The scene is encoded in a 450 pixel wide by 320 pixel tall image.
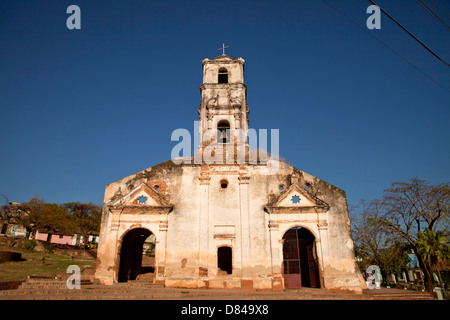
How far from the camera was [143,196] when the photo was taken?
1731 cm

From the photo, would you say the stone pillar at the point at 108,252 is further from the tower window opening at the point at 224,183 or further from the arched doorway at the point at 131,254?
the tower window opening at the point at 224,183

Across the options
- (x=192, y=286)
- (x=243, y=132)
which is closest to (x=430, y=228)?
(x=243, y=132)

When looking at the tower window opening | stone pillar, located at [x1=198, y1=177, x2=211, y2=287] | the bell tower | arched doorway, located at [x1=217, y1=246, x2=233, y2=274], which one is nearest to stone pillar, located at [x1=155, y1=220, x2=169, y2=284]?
stone pillar, located at [x1=198, y1=177, x2=211, y2=287]

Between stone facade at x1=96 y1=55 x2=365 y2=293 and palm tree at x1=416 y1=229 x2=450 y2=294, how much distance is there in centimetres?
743

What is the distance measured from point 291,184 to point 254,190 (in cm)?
218

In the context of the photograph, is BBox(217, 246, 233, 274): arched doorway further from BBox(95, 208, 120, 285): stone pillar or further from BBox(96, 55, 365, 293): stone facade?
BBox(95, 208, 120, 285): stone pillar

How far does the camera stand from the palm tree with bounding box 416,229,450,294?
64.3 feet

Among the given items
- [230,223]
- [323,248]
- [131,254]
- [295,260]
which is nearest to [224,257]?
[230,223]

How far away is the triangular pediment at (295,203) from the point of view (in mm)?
16875

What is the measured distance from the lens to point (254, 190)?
688 inches

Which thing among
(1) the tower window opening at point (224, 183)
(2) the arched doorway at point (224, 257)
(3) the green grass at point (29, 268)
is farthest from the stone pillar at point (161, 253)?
(3) the green grass at point (29, 268)

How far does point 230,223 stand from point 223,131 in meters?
6.30

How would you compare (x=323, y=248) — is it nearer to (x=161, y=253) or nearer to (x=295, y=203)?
(x=295, y=203)
